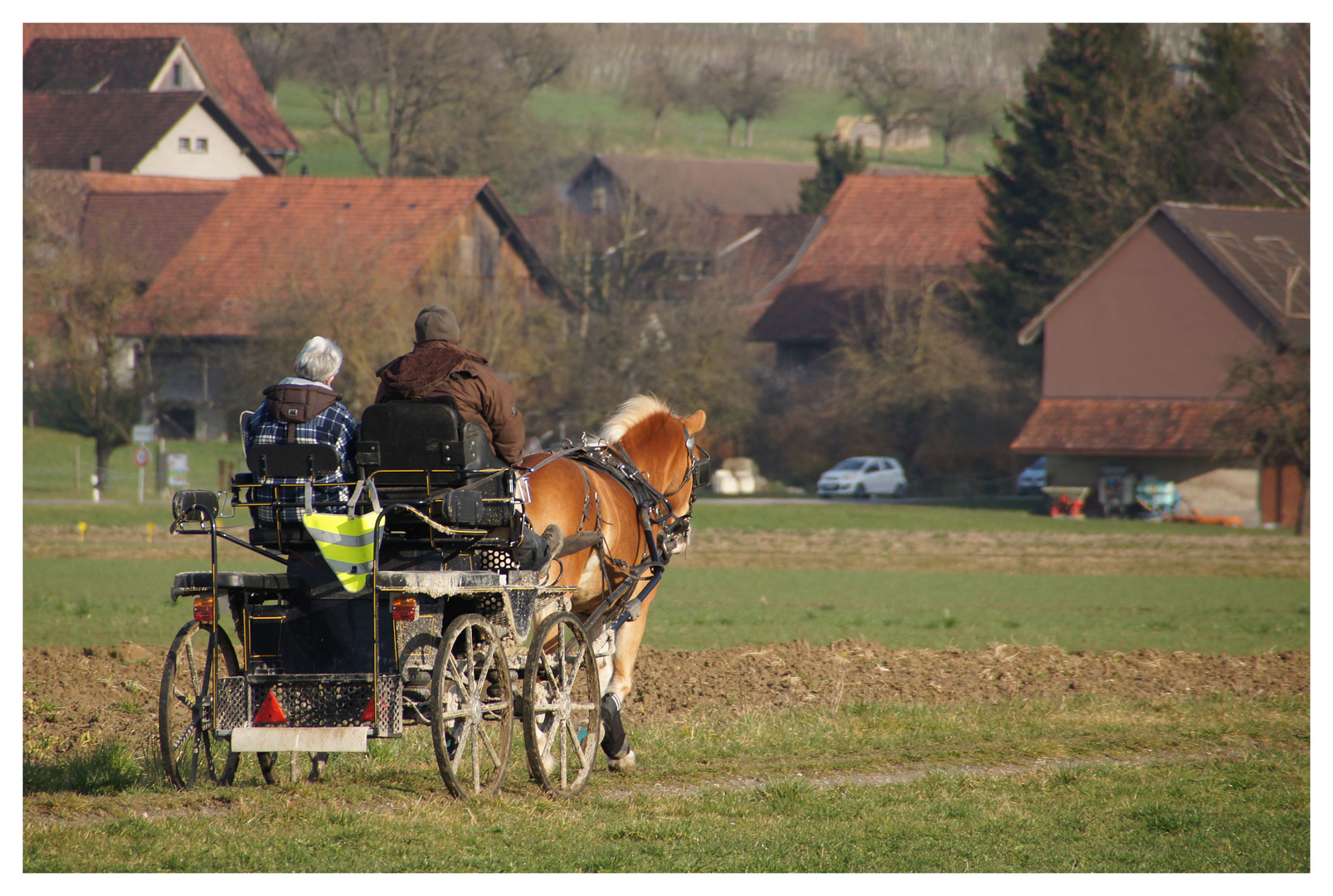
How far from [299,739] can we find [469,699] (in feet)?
2.66

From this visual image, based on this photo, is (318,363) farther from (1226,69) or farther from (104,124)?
(104,124)

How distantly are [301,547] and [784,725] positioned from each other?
396 cm

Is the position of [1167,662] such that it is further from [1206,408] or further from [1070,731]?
[1206,408]

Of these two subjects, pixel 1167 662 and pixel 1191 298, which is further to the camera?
pixel 1191 298

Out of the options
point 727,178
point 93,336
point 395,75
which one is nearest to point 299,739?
point 93,336

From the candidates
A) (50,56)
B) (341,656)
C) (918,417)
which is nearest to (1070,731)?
(341,656)

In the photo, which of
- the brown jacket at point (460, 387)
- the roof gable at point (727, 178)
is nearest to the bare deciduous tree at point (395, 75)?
the roof gable at point (727, 178)

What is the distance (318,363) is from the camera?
6.75 metres

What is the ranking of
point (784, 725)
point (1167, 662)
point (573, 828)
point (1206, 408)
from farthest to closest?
point (1206, 408)
point (1167, 662)
point (784, 725)
point (573, 828)

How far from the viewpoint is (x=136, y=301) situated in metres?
44.3

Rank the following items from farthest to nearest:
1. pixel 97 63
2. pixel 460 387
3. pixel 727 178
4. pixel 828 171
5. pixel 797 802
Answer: pixel 727 178
pixel 828 171
pixel 97 63
pixel 797 802
pixel 460 387

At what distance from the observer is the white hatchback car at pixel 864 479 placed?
43.7 m

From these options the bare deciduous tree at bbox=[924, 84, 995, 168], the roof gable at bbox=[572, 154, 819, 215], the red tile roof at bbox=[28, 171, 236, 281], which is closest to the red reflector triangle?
the red tile roof at bbox=[28, 171, 236, 281]

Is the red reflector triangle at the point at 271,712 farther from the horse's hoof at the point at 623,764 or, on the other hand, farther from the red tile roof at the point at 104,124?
the red tile roof at the point at 104,124
